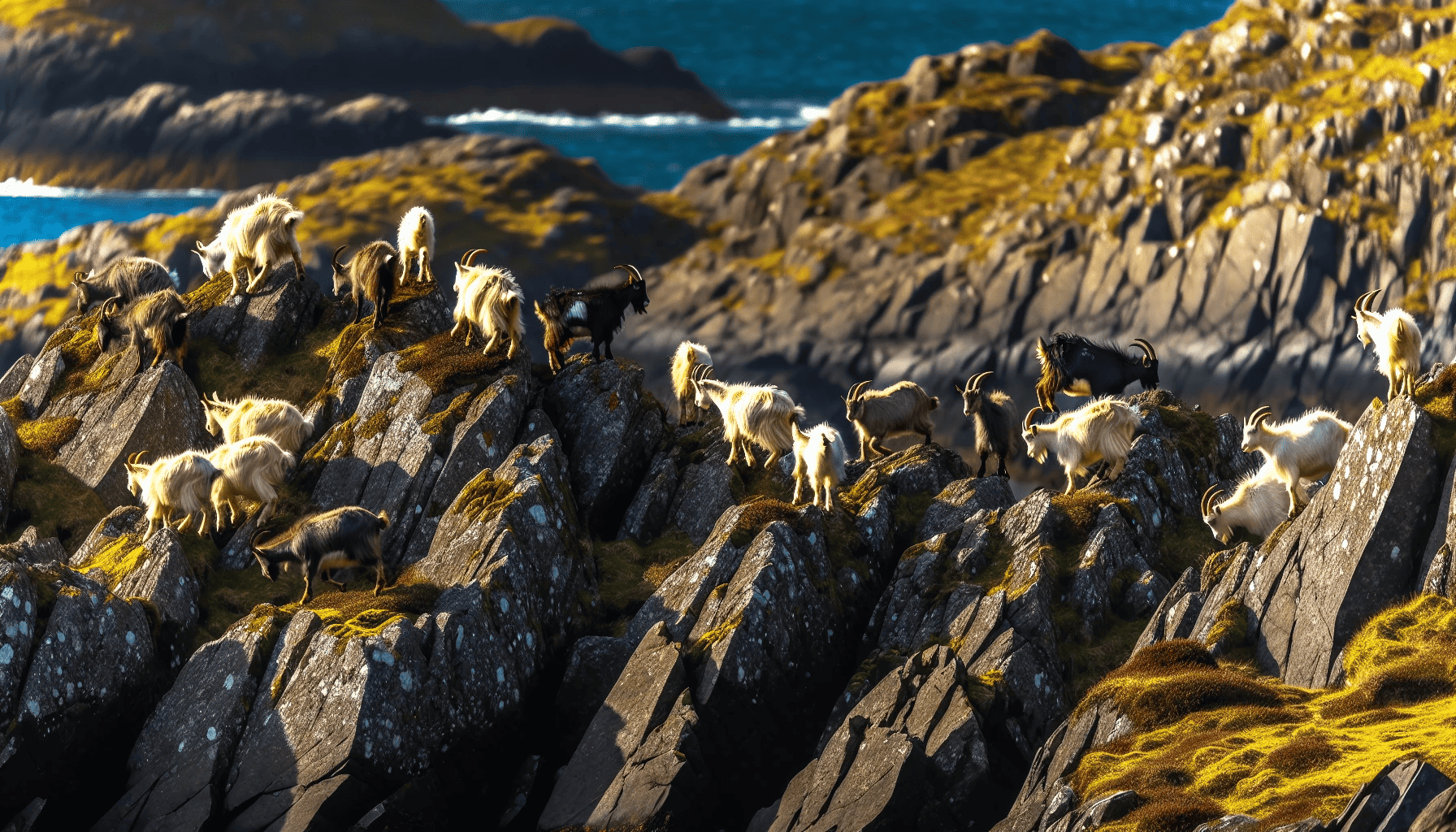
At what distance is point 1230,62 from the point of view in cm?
15688

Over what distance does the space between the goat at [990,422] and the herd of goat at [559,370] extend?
2.0 inches

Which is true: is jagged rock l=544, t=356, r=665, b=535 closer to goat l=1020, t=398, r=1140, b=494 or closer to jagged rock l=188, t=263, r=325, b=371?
jagged rock l=188, t=263, r=325, b=371

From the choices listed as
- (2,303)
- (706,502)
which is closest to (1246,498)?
(706,502)

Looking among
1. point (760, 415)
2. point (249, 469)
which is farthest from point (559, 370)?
point (249, 469)

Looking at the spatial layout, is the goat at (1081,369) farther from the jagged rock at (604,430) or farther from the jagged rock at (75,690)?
the jagged rock at (75,690)

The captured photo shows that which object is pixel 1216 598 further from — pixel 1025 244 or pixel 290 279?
pixel 1025 244

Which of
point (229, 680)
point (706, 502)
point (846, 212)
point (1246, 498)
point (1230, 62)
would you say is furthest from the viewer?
point (846, 212)

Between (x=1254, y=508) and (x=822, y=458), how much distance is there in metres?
10.8

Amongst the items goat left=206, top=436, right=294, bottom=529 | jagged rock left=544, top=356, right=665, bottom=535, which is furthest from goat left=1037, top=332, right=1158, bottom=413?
goat left=206, top=436, right=294, bottom=529

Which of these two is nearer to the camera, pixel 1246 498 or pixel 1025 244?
pixel 1246 498

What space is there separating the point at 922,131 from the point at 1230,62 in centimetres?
3772

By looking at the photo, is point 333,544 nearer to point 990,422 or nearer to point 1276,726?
point 990,422

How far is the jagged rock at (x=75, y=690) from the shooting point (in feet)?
85.2

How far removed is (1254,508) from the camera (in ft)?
112
